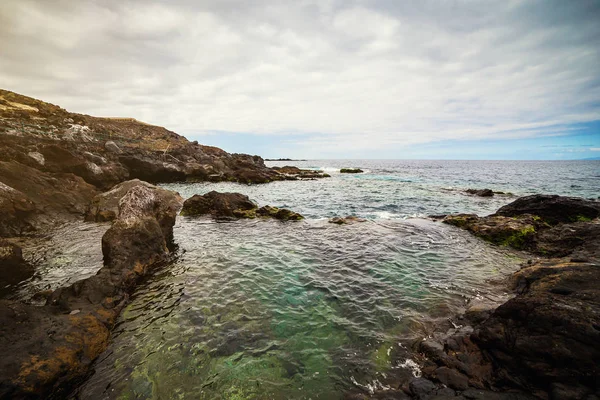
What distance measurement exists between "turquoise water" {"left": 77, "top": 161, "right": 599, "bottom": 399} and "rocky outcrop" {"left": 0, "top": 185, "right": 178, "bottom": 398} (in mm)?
454

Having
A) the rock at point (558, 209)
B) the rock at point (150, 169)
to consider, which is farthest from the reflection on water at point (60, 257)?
→ the rock at point (150, 169)

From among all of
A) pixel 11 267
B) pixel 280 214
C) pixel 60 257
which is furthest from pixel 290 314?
pixel 280 214

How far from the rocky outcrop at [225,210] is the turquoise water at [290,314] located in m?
5.63

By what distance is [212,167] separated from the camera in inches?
2347

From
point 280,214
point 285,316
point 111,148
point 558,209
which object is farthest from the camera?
point 111,148

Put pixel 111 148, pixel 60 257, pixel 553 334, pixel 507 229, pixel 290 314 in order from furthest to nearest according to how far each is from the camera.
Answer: pixel 111 148 → pixel 507 229 → pixel 60 257 → pixel 290 314 → pixel 553 334

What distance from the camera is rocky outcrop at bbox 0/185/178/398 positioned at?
505cm

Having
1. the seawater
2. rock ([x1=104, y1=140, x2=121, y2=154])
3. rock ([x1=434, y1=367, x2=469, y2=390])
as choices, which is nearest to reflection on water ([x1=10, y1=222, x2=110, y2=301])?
the seawater

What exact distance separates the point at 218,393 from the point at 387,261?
9.74 metres

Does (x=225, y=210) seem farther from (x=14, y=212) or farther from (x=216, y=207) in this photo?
(x=14, y=212)

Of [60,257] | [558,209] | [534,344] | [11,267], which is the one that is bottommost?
[534,344]

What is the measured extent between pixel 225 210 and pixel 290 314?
16.0 m

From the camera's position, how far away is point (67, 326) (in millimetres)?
6371

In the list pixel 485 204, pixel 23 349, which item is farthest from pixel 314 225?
pixel 485 204
